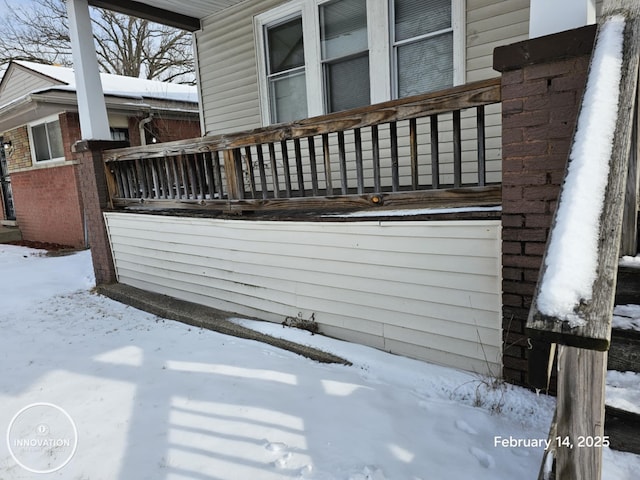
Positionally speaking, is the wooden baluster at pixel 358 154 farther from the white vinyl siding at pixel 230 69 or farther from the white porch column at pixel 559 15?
the white vinyl siding at pixel 230 69

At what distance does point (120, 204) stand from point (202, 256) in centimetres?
174

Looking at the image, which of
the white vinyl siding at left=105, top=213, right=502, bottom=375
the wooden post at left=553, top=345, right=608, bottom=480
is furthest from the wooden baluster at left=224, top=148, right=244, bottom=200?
the wooden post at left=553, top=345, right=608, bottom=480

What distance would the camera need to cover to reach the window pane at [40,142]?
10.6 metres

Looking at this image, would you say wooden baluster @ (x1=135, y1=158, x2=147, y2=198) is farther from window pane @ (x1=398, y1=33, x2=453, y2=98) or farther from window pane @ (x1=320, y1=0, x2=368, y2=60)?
window pane @ (x1=398, y1=33, x2=453, y2=98)

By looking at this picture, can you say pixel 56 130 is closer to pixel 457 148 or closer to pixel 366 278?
pixel 366 278

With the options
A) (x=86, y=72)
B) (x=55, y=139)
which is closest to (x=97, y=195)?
(x=86, y=72)

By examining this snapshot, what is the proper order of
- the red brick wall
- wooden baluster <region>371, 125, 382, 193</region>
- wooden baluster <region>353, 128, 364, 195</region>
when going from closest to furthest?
wooden baluster <region>371, 125, 382, 193</region>
wooden baluster <region>353, 128, 364, 195</region>
the red brick wall

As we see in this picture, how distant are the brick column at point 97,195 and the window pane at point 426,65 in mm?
3724

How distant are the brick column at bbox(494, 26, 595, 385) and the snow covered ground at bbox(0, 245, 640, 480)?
58cm

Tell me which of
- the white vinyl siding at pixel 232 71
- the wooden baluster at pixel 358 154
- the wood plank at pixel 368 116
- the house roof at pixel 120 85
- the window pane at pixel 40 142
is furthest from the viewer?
the window pane at pixel 40 142

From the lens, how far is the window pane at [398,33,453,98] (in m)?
4.36

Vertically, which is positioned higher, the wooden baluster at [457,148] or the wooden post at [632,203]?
the wooden baluster at [457,148]

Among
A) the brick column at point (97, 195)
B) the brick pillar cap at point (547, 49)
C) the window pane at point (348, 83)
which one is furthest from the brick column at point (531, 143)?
the brick column at point (97, 195)

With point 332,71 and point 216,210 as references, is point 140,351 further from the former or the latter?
point 332,71
